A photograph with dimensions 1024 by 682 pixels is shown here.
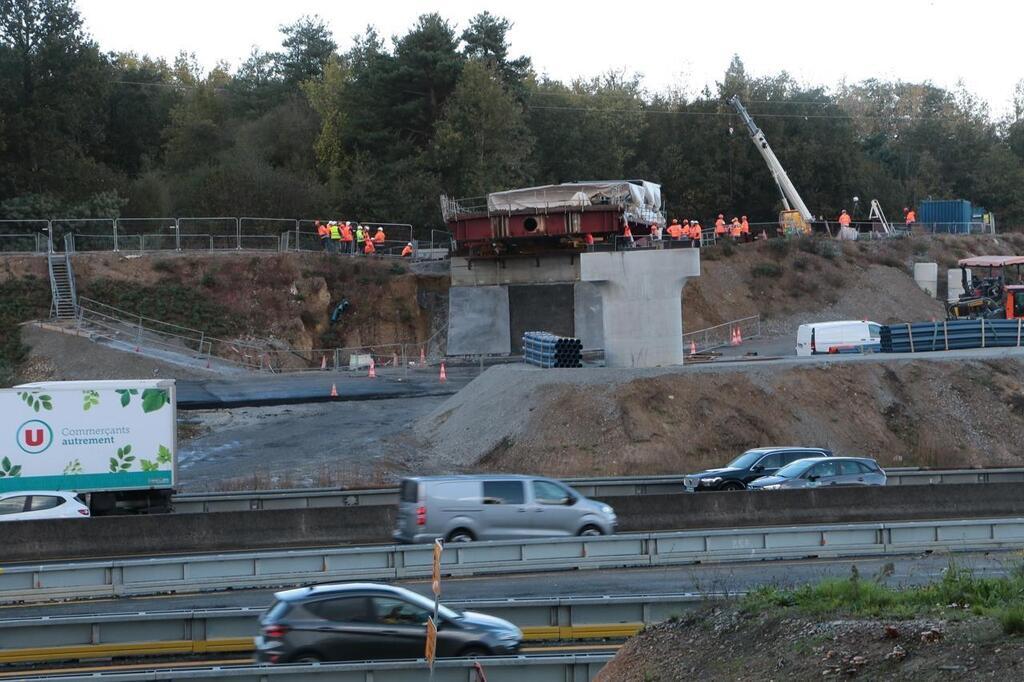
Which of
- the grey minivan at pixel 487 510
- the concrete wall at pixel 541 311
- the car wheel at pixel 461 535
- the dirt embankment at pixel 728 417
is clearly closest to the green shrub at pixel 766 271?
the concrete wall at pixel 541 311

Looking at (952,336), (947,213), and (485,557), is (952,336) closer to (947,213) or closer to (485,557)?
(485,557)

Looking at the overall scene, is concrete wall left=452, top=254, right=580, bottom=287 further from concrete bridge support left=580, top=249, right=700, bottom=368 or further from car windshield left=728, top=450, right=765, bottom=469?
car windshield left=728, top=450, right=765, bottom=469

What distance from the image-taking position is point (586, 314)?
61375mm

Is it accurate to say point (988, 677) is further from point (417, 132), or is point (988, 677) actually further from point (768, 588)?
point (417, 132)

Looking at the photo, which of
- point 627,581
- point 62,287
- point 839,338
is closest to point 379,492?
point 627,581

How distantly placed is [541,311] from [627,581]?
1638 inches

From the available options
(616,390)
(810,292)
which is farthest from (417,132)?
(616,390)

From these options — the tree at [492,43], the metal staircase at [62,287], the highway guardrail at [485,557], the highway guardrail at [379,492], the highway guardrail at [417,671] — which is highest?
the tree at [492,43]

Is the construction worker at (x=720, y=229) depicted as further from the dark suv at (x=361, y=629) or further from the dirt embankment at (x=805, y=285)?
the dark suv at (x=361, y=629)

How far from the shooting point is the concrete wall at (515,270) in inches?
2458

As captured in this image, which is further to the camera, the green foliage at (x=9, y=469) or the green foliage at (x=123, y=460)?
the green foliage at (x=123, y=460)

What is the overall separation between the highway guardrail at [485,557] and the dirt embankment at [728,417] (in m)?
15.1

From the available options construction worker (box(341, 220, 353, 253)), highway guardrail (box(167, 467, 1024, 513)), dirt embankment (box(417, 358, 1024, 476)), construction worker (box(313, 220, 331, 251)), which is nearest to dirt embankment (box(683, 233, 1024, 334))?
construction worker (box(341, 220, 353, 253))

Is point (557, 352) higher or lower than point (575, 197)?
lower
